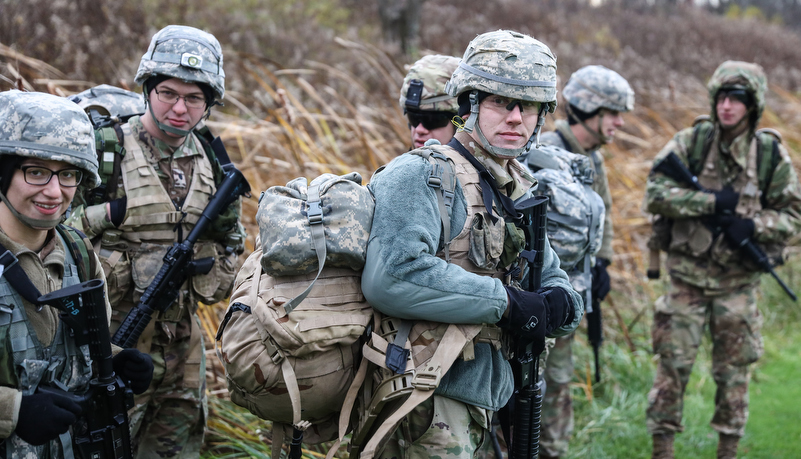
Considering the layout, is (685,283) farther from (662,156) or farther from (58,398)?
(58,398)

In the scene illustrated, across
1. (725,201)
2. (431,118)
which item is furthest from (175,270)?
(725,201)

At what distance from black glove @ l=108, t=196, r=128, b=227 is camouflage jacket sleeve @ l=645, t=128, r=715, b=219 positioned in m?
3.46

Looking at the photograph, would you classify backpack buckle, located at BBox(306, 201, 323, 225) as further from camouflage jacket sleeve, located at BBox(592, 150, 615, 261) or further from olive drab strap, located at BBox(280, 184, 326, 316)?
camouflage jacket sleeve, located at BBox(592, 150, 615, 261)

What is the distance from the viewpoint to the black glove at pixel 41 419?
2.04 m

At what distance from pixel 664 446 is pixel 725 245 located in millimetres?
1431

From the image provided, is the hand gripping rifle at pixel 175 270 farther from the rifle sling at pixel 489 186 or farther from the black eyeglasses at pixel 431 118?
the rifle sling at pixel 489 186

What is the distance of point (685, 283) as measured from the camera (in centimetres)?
480

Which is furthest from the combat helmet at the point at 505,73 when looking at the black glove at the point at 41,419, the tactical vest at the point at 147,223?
the black glove at the point at 41,419

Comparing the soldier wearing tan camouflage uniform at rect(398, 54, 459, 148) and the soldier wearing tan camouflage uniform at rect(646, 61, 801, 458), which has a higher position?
the soldier wearing tan camouflage uniform at rect(398, 54, 459, 148)

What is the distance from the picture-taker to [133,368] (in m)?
2.49

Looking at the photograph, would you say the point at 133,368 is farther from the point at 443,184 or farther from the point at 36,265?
the point at 443,184

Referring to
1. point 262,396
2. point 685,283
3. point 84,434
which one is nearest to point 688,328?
point 685,283

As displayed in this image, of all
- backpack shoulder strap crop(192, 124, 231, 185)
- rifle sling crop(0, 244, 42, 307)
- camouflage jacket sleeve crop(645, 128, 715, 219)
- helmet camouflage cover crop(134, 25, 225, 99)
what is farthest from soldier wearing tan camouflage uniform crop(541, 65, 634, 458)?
rifle sling crop(0, 244, 42, 307)

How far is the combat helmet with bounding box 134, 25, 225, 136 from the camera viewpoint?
10.6 ft
